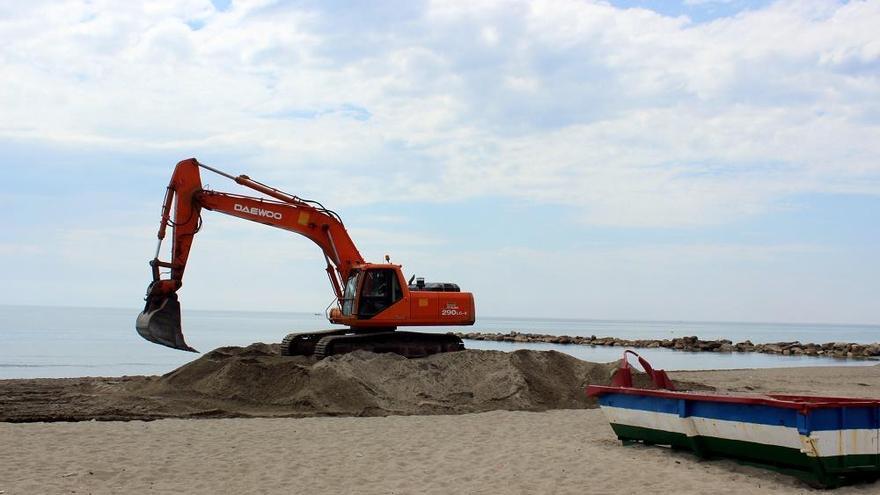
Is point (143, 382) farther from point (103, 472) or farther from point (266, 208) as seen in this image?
point (103, 472)

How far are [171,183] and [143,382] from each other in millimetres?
4332

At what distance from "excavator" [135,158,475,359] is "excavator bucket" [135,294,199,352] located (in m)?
0.62

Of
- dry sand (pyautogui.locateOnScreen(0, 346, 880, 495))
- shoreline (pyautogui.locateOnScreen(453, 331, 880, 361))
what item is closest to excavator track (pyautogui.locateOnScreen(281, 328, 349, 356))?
dry sand (pyautogui.locateOnScreen(0, 346, 880, 495))

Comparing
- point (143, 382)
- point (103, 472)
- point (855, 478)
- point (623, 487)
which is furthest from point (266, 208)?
point (855, 478)

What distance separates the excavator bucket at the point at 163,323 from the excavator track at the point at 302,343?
420 centimetres

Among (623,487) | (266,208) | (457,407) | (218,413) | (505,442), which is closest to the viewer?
(623,487)

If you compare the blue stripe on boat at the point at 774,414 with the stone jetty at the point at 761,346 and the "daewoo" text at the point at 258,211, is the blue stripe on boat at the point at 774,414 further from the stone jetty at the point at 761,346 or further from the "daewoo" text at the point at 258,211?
the stone jetty at the point at 761,346

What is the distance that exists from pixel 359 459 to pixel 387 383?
6234 mm

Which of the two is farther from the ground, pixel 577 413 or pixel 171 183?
pixel 171 183

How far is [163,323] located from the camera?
17.1 metres

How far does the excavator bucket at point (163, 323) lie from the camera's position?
16.9 metres

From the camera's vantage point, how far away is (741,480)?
31.6 feet

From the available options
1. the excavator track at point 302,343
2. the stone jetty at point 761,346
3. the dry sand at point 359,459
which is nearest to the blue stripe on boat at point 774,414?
the dry sand at point 359,459

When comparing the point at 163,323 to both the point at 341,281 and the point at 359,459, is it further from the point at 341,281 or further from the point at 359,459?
the point at 359,459
